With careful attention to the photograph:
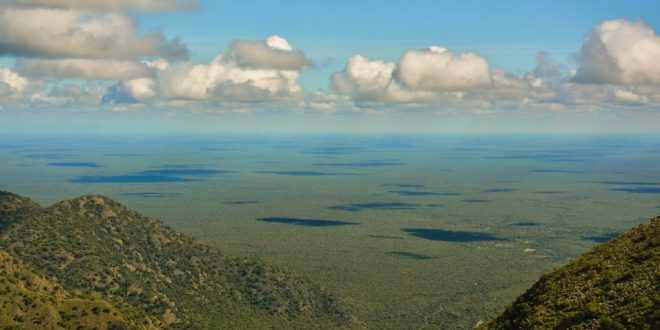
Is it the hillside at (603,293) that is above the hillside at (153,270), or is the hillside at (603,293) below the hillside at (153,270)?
above

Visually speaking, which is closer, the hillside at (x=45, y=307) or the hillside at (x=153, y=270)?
the hillside at (x=45, y=307)

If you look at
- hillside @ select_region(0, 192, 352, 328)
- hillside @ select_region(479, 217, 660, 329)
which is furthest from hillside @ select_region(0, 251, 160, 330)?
hillside @ select_region(479, 217, 660, 329)

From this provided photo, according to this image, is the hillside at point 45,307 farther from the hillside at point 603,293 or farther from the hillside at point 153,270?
the hillside at point 603,293

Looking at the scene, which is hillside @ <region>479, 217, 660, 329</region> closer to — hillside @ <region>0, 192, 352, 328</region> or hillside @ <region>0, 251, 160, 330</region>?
hillside @ <region>0, 251, 160, 330</region>

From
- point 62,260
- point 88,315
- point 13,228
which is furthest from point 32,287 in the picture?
point 13,228

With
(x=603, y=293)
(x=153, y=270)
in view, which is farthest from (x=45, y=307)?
(x=603, y=293)

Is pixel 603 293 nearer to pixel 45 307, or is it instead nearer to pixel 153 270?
pixel 45 307

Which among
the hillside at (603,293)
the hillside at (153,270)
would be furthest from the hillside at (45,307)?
the hillside at (603,293)
